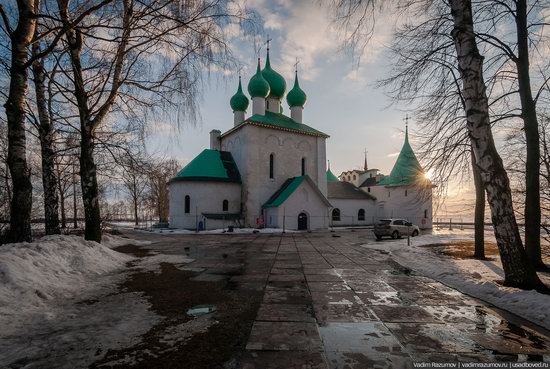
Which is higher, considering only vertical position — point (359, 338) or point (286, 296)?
point (359, 338)

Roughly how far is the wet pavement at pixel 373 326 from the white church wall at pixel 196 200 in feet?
80.0

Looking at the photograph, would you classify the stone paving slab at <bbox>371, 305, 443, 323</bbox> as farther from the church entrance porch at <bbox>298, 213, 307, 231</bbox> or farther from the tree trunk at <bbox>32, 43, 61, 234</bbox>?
the church entrance porch at <bbox>298, 213, 307, 231</bbox>

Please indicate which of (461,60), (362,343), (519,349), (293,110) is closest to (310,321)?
(362,343)

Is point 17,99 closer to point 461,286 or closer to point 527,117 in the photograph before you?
point 461,286

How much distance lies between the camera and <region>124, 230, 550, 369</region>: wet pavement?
135 inches

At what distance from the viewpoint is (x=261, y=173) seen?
110 feet

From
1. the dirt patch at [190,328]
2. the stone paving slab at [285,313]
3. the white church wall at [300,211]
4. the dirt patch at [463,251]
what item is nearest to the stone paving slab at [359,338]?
the stone paving slab at [285,313]

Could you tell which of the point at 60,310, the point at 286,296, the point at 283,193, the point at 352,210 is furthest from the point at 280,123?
the point at 60,310

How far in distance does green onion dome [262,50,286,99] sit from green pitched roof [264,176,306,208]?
12663mm

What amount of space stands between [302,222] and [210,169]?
11.4m

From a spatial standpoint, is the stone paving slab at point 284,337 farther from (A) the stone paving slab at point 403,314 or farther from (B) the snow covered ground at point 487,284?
(B) the snow covered ground at point 487,284

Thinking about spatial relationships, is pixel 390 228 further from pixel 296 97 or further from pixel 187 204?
pixel 296 97

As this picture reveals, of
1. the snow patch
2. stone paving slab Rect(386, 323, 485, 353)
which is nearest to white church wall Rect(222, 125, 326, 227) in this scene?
the snow patch

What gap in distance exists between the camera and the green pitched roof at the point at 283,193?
102 feet
